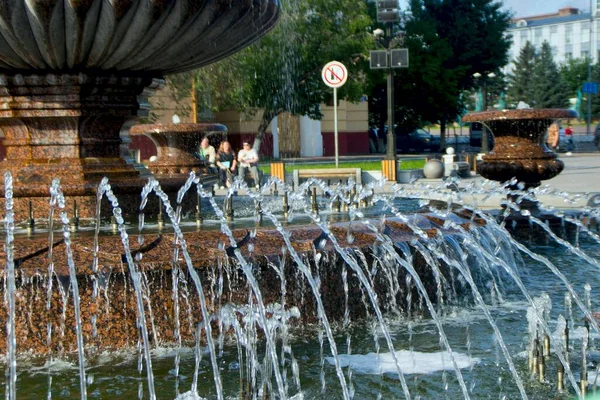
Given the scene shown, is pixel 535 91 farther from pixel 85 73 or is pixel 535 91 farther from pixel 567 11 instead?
pixel 85 73

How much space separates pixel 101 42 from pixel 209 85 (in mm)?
19308

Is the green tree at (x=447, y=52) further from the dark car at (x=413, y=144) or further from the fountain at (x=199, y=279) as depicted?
the fountain at (x=199, y=279)

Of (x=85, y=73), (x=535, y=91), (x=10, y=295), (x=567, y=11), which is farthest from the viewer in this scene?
(x=567, y=11)

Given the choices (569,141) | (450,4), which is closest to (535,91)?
(450,4)

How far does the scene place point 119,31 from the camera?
224 inches

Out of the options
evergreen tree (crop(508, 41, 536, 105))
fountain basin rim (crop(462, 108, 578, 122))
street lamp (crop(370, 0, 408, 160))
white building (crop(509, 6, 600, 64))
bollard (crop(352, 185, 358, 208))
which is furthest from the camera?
white building (crop(509, 6, 600, 64))

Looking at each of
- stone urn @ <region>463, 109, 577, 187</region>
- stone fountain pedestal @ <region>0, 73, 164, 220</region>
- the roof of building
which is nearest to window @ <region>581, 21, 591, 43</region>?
the roof of building

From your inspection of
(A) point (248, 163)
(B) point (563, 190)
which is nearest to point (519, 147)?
(B) point (563, 190)

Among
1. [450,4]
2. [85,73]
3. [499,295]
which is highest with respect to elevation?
[450,4]

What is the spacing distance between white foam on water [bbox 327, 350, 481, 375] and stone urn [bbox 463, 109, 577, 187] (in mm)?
5480

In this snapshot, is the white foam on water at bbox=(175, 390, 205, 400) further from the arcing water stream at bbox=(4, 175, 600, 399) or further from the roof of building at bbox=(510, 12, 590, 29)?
the roof of building at bbox=(510, 12, 590, 29)

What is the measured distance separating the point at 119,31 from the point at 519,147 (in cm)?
565

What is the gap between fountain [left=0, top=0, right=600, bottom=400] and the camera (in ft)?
14.7

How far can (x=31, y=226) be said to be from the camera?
5492 mm
